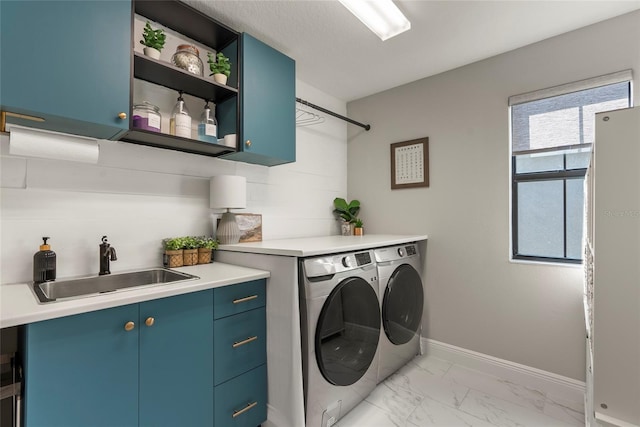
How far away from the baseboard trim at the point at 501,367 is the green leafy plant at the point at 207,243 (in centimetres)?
195

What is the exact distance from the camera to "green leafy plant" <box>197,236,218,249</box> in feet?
6.29

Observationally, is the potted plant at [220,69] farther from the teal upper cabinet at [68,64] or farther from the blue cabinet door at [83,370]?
the blue cabinet door at [83,370]

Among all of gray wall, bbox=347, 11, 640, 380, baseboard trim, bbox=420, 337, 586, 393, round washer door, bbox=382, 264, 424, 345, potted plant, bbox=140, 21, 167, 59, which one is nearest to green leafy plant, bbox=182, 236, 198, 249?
potted plant, bbox=140, 21, 167, 59

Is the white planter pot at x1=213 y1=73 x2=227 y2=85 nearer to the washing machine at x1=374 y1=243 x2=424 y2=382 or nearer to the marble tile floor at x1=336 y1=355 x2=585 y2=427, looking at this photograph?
the washing machine at x1=374 y1=243 x2=424 y2=382

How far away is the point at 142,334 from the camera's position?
1.21 metres

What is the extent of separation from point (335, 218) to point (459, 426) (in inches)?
76.6

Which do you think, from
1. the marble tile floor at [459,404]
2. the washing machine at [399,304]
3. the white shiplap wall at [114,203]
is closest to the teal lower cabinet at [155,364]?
the white shiplap wall at [114,203]

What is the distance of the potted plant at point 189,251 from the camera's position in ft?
5.98

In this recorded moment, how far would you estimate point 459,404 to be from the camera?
1915 mm

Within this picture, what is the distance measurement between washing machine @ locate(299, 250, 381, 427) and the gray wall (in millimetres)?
932

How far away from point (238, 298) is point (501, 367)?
204 centimetres

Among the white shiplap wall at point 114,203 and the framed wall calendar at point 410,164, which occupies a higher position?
the framed wall calendar at point 410,164

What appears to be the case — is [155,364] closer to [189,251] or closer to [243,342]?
[243,342]

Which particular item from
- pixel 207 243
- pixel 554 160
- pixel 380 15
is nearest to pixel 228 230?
pixel 207 243
